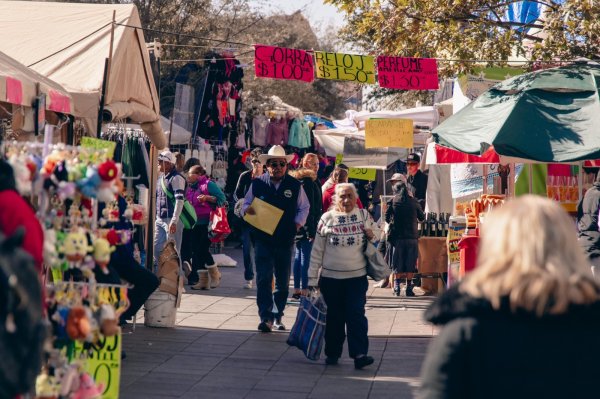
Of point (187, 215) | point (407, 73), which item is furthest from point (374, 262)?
point (407, 73)

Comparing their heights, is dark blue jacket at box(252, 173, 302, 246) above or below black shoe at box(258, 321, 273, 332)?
above

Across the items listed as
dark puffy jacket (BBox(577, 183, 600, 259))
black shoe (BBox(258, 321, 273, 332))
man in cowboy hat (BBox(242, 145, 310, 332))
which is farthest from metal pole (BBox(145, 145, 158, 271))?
dark puffy jacket (BBox(577, 183, 600, 259))

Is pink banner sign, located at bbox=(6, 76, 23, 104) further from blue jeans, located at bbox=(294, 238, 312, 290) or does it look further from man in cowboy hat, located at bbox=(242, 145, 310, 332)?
blue jeans, located at bbox=(294, 238, 312, 290)

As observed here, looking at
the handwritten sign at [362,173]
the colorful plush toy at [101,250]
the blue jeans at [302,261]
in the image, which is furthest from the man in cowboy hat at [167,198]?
the colorful plush toy at [101,250]

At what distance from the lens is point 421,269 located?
14.9 metres

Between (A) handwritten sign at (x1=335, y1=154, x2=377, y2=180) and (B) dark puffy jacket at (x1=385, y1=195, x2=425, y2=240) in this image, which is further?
(A) handwritten sign at (x1=335, y1=154, x2=377, y2=180)

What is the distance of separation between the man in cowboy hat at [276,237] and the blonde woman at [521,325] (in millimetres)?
7893

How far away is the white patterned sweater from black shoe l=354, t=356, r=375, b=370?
730mm

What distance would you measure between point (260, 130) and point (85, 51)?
13.3 metres

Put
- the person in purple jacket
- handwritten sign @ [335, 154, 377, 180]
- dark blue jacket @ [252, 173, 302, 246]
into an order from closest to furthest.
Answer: dark blue jacket @ [252, 173, 302, 246]
the person in purple jacket
handwritten sign @ [335, 154, 377, 180]

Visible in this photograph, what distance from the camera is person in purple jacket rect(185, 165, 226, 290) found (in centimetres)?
1478

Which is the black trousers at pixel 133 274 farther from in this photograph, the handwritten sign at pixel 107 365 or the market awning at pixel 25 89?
the handwritten sign at pixel 107 365

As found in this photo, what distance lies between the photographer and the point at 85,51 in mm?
11508

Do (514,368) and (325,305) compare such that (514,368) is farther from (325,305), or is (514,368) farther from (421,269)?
(421,269)
